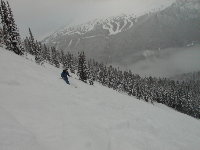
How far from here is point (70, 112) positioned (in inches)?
534

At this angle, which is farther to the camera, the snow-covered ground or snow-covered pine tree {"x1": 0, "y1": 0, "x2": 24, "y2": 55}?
snow-covered pine tree {"x1": 0, "y1": 0, "x2": 24, "y2": 55}

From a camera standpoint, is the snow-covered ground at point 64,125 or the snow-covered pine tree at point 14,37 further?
the snow-covered pine tree at point 14,37

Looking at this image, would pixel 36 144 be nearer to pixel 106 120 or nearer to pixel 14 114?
pixel 14 114

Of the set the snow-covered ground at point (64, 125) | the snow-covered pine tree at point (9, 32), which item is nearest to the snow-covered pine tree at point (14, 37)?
the snow-covered pine tree at point (9, 32)

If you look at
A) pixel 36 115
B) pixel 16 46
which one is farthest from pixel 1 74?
pixel 16 46

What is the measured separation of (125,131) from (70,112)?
3038mm

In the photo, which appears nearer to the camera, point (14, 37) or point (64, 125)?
point (64, 125)

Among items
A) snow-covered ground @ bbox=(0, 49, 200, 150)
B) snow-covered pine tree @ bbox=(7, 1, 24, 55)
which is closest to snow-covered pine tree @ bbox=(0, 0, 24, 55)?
snow-covered pine tree @ bbox=(7, 1, 24, 55)

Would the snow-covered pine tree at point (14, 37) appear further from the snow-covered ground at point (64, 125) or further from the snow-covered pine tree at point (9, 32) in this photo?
the snow-covered ground at point (64, 125)

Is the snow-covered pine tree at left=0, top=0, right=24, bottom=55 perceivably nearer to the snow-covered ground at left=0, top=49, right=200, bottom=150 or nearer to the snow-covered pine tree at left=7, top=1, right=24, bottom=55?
the snow-covered pine tree at left=7, top=1, right=24, bottom=55

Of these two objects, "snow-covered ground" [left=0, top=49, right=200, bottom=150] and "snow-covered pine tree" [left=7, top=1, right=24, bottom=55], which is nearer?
"snow-covered ground" [left=0, top=49, right=200, bottom=150]

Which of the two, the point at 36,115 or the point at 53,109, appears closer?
the point at 36,115

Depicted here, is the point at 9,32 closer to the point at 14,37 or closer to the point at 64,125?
the point at 14,37

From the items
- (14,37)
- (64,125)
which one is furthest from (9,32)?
(64,125)
